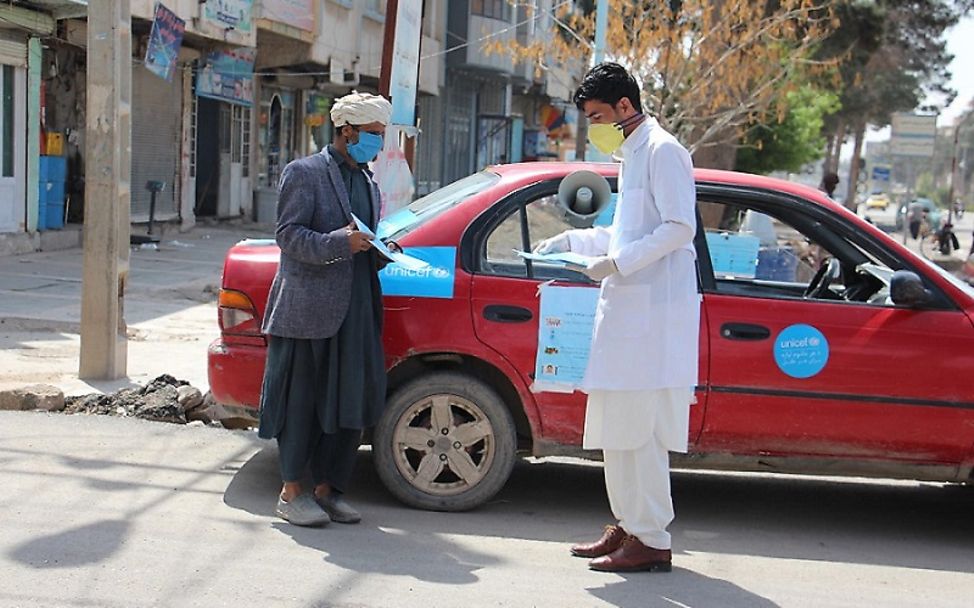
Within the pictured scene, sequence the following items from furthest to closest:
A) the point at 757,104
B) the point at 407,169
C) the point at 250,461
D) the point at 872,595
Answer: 1. the point at 757,104
2. the point at 407,169
3. the point at 250,461
4. the point at 872,595

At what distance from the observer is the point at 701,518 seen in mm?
5676

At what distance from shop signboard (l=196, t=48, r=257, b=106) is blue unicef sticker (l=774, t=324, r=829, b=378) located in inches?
698

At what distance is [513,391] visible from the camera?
540 centimetres

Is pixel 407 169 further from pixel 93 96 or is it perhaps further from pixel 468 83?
pixel 468 83

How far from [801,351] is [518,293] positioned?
1267 mm

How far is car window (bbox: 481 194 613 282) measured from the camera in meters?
5.35

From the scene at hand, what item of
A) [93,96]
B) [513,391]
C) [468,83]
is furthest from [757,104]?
[468,83]

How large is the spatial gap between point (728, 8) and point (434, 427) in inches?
501

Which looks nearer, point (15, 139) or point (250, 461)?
point (250, 461)

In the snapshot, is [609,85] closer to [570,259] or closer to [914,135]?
[570,259]

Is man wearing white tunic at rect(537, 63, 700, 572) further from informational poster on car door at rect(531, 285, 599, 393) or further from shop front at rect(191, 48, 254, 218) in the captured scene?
shop front at rect(191, 48, 254, 218)

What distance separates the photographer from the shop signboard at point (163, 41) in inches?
660

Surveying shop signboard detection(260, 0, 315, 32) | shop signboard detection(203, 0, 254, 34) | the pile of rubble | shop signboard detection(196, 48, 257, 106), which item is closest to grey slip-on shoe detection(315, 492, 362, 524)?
the pile of rubble

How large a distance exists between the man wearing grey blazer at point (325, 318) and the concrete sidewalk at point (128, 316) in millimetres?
2663
